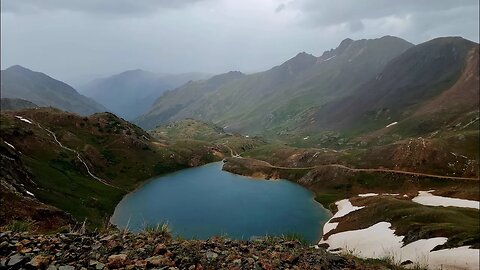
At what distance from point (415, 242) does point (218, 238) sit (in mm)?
49813

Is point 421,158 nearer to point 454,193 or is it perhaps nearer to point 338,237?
point 454,193

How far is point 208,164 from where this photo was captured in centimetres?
19675

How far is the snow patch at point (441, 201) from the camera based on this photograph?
3691 inches

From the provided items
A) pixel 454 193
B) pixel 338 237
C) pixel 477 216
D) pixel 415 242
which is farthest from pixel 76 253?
pixel 454 193

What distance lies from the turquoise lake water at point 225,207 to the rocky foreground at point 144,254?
5804 cm

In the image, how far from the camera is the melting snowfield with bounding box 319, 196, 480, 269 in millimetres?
44750

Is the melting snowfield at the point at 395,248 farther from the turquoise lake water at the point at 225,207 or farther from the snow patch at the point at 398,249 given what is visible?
the turquoise lake water at the point at 225,207

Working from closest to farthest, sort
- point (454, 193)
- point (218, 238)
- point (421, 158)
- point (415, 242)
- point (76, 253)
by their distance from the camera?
point (76, 253)
point (218, 238)
point (415, 242)
point (454, 193)
point (421, 158)

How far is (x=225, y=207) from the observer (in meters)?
116

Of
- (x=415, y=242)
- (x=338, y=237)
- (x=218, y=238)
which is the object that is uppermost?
(x=218, y=238)

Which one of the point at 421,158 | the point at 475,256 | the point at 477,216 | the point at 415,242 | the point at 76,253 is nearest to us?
the point at 76,253

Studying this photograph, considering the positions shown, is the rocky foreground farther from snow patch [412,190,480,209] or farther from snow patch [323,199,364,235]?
snow patch [412,190,480,209]

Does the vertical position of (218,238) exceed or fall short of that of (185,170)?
it exceeds it

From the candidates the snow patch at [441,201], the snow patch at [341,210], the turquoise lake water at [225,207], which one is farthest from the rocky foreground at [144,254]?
the snow patch at [441,201]
